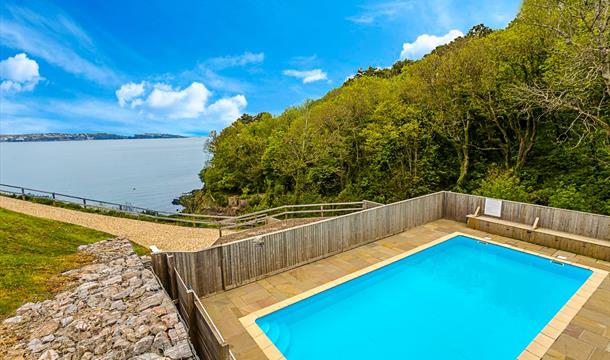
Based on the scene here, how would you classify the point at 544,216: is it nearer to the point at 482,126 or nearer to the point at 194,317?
the point at 482,126

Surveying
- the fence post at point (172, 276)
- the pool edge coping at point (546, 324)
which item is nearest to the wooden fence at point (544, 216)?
the pool edge coping at point (546, 324)

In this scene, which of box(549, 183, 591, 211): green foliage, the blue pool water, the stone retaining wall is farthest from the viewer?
box(549, 183, 591, 211): green foliage

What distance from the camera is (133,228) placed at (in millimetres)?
12531

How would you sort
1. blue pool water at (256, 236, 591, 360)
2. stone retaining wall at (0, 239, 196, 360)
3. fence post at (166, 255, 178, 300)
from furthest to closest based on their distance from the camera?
fence post at (166, 255, 178, 300) → blue pool water at (256, 236, 591, 360) → stone retaining wall at (0, 239, 196, 360)

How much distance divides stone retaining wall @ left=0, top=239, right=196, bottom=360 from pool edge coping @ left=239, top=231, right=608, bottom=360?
1.84 m

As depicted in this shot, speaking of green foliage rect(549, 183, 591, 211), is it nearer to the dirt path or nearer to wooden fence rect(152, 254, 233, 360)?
wooden fence rect(152, 254, 233, 360)

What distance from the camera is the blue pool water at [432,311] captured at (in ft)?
18.9

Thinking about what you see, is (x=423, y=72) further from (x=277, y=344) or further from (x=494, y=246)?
(x=277, y=344)

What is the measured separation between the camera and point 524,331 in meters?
6.07

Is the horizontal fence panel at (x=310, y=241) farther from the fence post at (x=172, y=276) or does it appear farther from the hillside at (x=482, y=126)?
the hillside at (x=482, y=126)

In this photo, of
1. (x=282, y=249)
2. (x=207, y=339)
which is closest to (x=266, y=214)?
(x=282, y=249)

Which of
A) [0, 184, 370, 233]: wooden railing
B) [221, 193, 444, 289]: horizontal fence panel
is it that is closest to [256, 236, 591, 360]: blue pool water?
[221, 193, 444, 289]: horizontal fence panel

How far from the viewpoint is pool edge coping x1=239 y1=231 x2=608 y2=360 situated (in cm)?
531

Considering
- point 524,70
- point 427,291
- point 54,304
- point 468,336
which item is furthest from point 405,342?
point 524,70
